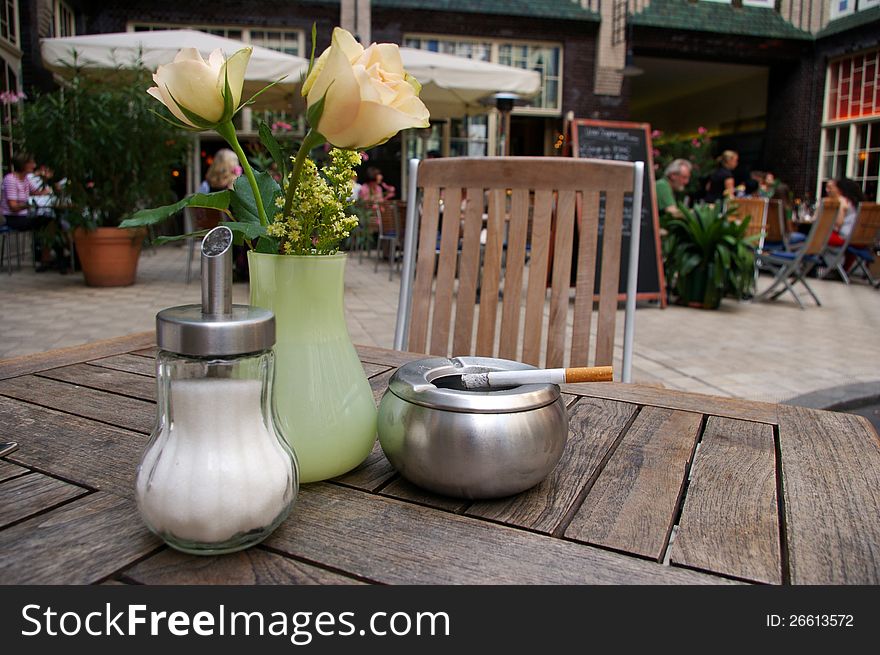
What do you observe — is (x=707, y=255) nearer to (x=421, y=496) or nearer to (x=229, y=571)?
(x=421, y=496)

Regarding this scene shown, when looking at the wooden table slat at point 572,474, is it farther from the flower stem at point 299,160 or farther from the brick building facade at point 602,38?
Result: the brick building facade at point 602,38

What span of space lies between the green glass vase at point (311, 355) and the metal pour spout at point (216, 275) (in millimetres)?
101

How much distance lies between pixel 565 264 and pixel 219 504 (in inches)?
38.0

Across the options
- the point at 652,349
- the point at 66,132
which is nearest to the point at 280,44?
the point at 66,132

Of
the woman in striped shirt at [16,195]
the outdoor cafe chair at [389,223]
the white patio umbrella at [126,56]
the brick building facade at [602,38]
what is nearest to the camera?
the white patio umbrella at [126,56]

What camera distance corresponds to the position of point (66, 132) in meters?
5.56

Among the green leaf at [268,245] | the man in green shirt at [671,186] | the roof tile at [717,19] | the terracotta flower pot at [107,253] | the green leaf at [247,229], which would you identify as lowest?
the terracotta flower pot at [107,253]

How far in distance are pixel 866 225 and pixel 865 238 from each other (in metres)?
0.20

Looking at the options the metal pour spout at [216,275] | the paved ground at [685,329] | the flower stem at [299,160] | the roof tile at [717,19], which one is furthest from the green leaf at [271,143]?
the roof tile at [717,19]

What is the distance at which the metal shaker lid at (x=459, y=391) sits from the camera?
0.61 metres

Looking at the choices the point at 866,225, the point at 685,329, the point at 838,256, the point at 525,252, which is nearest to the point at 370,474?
the point at 525,252

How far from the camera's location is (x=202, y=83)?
0.54 m

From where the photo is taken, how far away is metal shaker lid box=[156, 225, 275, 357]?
484 mm

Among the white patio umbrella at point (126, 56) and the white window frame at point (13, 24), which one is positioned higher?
the white window frame at point (13, 24)
